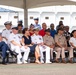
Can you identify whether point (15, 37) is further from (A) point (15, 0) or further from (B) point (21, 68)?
(A) point (15, 0)

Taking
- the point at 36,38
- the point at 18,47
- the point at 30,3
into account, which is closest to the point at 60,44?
the point at 36,38

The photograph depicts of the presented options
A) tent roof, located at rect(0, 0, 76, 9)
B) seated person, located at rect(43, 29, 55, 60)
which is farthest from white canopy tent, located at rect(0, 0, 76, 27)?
seated person, located at rect(43, 29, 55, 60)

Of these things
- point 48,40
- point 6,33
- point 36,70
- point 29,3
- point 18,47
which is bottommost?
point 36,70

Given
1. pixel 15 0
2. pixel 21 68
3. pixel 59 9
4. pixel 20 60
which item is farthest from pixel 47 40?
pixel 59 9

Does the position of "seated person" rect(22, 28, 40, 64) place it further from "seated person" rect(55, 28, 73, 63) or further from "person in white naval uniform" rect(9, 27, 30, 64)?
"seated person" rect(55, 28, 73, 63)

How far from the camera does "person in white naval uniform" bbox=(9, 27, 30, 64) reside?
12.4 meters

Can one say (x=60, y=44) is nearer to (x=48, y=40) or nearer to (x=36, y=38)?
(x=48, y=40)

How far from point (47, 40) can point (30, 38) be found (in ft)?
2.19

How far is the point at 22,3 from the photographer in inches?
661

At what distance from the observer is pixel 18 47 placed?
1241 centimetres

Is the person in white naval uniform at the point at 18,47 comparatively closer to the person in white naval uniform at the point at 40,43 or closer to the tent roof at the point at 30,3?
the person in white naval uniform at the point at 40,43

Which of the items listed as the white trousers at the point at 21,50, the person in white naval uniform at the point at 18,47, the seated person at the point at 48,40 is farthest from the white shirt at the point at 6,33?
the seated person at the point at 48,40

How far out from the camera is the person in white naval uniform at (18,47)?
12398 mm

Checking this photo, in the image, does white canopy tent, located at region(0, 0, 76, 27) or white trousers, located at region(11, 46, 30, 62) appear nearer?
white trousers, located at region(11, 46, 30, 62)
